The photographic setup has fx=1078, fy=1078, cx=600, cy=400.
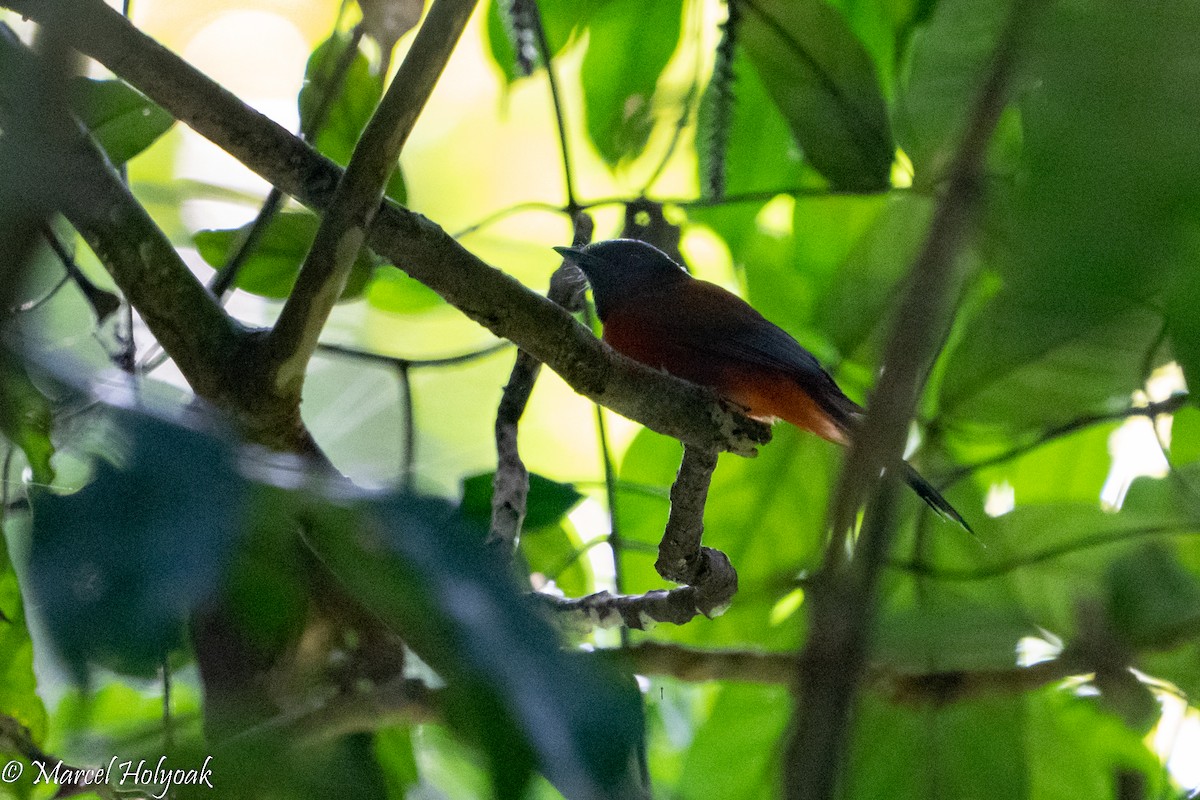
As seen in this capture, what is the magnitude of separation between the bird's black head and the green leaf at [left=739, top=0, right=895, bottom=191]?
71 cm

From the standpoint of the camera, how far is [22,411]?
25.2 inches

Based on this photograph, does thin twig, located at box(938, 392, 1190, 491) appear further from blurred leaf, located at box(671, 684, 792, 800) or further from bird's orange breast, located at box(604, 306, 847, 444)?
blurred leaf, located at box(671, 684, 792, 800)

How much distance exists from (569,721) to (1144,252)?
32 centimetres

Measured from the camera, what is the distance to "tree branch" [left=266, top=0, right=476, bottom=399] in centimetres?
111

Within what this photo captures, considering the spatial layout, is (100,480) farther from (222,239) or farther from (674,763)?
(674,763)

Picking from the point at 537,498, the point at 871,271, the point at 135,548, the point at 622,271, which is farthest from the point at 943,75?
the point at 135,548

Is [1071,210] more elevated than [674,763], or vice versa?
[1071,210]

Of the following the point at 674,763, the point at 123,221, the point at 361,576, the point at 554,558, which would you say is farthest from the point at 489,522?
the point at 361,576

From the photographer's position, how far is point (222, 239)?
196 cm

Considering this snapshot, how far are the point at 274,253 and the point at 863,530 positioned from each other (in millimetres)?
1751

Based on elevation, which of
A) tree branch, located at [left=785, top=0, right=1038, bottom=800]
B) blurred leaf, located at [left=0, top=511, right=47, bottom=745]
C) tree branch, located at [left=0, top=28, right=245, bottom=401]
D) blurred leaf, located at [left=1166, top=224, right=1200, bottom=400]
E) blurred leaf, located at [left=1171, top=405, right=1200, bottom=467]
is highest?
blurred leaf, located at [left=1171, top=405, right=1200, bottom=467]

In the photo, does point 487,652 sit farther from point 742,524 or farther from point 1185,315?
point 742,524

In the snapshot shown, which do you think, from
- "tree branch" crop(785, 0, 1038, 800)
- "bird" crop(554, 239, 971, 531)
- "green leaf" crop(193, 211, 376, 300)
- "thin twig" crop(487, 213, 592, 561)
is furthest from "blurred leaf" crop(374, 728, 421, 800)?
"tree branch" crop(785, 0, 1038, 800)

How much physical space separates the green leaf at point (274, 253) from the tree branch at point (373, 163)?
75 cm
